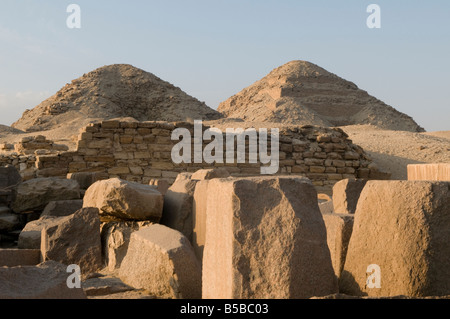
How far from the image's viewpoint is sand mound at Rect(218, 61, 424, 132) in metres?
40.1

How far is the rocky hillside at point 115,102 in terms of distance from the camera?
2939 cm

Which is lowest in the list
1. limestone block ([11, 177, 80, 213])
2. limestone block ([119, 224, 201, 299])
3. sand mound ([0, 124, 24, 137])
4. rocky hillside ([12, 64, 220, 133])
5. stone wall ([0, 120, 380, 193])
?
limestone block ([119, 224, 201, 299])

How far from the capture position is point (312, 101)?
4469 cm

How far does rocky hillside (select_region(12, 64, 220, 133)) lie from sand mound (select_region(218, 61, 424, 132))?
7.62 metres

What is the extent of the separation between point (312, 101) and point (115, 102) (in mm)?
20432

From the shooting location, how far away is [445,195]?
2719 millimetres

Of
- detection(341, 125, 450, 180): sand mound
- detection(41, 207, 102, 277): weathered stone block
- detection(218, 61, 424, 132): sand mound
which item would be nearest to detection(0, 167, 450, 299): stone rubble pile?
detection(41, 207, 102, 277): weathered stone block

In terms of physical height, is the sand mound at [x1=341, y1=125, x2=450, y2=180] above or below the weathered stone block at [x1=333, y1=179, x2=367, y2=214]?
above

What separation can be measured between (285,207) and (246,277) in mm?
458

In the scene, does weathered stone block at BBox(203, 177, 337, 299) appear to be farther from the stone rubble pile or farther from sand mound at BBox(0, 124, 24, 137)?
sand mound at BBox(0, 124, 24, 137)

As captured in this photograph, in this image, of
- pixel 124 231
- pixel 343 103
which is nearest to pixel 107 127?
pixel 124 231

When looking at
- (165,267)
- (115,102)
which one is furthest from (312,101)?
(165,267)

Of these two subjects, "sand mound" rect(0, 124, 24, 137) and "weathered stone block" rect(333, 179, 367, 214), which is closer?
"weathered stone block" rect(333, 179, 367, 214)
